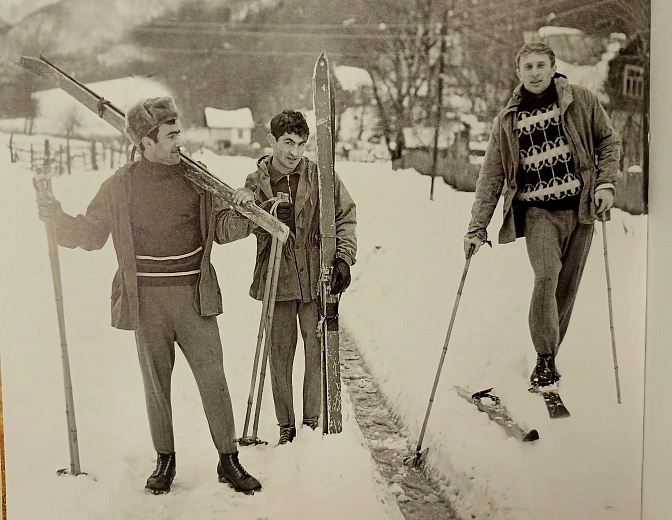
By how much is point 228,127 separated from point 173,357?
2.10 ft

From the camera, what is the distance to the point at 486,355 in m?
1.91

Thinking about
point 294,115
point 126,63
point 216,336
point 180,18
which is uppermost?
point 180,18

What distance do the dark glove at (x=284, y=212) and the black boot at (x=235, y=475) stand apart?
Answer: 2.13 feet

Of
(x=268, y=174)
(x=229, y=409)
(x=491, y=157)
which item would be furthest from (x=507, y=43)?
(x=229, y=409)

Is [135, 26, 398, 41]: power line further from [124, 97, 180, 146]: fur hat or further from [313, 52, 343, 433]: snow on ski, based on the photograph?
[124, 97, 180, 146]: fur hat

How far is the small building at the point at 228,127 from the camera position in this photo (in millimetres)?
1768

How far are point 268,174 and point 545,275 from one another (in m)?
0.85

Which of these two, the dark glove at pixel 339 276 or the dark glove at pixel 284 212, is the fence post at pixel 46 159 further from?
the dark glove at pixel 339 276

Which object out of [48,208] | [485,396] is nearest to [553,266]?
[485,396]

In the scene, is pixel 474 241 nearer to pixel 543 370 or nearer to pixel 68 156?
pixel 543 370

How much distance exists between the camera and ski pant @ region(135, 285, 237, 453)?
5.72ft

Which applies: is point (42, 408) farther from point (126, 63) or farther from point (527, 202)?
point (527, 202)

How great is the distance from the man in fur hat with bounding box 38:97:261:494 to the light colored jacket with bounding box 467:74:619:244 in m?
0.71

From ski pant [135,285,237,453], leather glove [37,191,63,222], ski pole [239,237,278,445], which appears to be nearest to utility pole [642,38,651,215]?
ski pole [239,237,278,445]
